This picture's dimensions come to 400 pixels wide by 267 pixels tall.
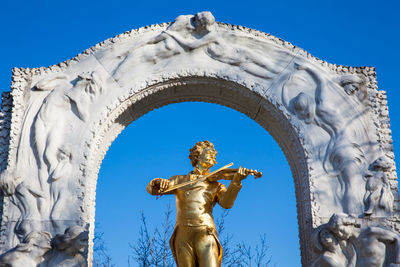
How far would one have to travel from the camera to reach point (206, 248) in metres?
7.55

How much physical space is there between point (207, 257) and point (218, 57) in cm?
284

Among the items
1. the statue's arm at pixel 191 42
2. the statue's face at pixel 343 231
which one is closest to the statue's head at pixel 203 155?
the statue's arm at pixel 191 42

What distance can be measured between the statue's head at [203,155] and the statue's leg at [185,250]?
100 centimetres

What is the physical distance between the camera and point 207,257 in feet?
24.6

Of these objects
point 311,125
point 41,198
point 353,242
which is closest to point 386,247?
point 353,242

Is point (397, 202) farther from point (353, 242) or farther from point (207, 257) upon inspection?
point (207, 257)

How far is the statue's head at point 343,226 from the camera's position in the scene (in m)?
7.24

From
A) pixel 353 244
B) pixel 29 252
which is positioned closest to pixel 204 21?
pixel 353 244

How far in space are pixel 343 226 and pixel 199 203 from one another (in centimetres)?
A: 180

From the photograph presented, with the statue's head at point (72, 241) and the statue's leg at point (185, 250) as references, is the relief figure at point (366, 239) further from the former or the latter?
the statue's head at point (72, 241)

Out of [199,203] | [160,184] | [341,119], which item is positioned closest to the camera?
[199,203]

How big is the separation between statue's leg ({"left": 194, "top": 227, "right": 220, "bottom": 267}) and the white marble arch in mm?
1205

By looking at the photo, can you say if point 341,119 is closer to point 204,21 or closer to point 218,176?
point 218,176

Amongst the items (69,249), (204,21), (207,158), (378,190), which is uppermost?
(204,21)
